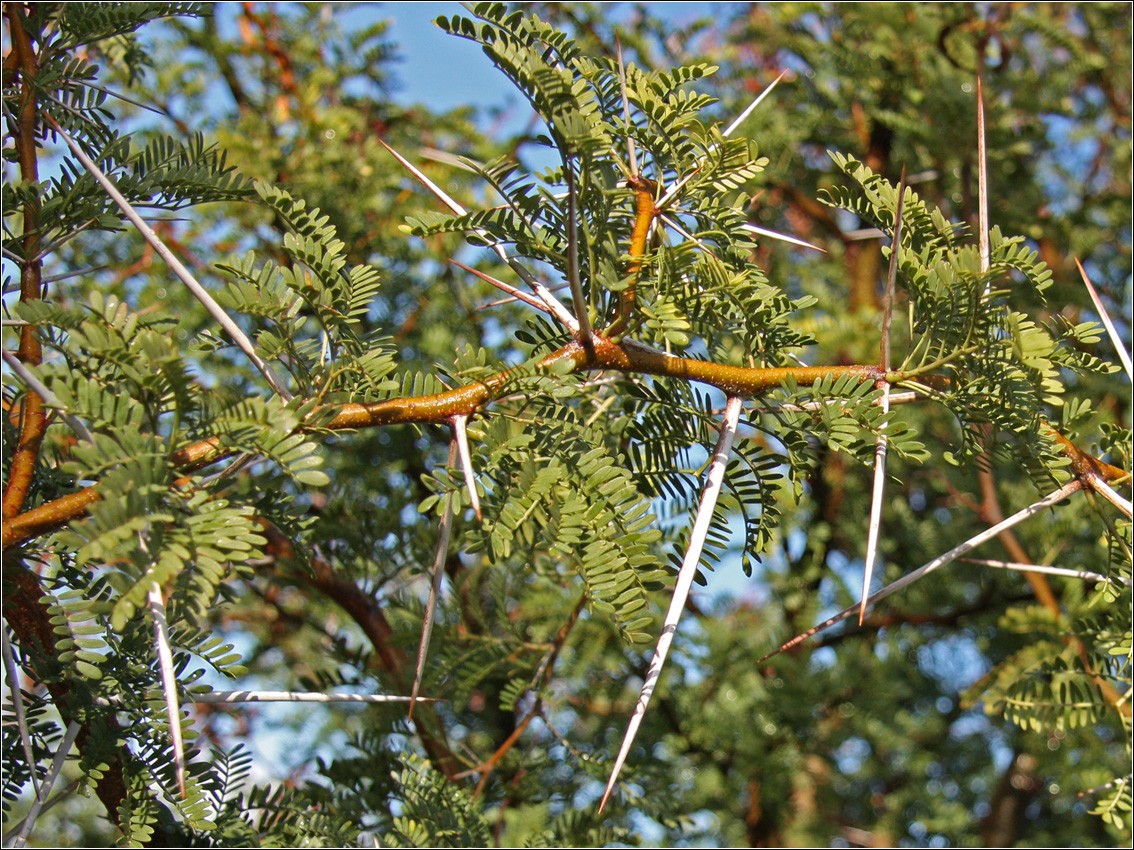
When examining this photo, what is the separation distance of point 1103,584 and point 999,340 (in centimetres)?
30

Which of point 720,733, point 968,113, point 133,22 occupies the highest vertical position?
point 968,113

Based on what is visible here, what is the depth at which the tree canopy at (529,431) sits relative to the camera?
0.64 meters

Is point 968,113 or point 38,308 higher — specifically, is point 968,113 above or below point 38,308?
above

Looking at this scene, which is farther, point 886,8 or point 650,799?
point 886,8

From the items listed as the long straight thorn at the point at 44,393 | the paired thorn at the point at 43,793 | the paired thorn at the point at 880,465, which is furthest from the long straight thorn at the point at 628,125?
the paired thorn at the point at 43,793

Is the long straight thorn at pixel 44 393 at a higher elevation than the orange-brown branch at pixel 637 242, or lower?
lower

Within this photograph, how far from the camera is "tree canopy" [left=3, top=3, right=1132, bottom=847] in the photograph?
0.64 metres

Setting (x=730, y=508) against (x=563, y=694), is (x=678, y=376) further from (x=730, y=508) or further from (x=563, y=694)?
(x=563, y=694)

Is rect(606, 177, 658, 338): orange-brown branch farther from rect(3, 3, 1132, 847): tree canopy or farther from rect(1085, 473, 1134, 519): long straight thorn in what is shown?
rect(1085, 473, 1134, 519): long straight thorn

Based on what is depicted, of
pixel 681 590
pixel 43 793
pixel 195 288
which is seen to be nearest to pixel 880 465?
pixel 681 590

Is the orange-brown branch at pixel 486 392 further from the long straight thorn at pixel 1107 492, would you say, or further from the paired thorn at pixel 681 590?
the long straight thorn at pixel 1107 492

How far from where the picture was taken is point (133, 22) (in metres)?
0.85

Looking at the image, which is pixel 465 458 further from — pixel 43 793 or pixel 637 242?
pixel 43 793

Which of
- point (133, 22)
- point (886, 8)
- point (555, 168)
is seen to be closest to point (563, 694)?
point (555, 168)
